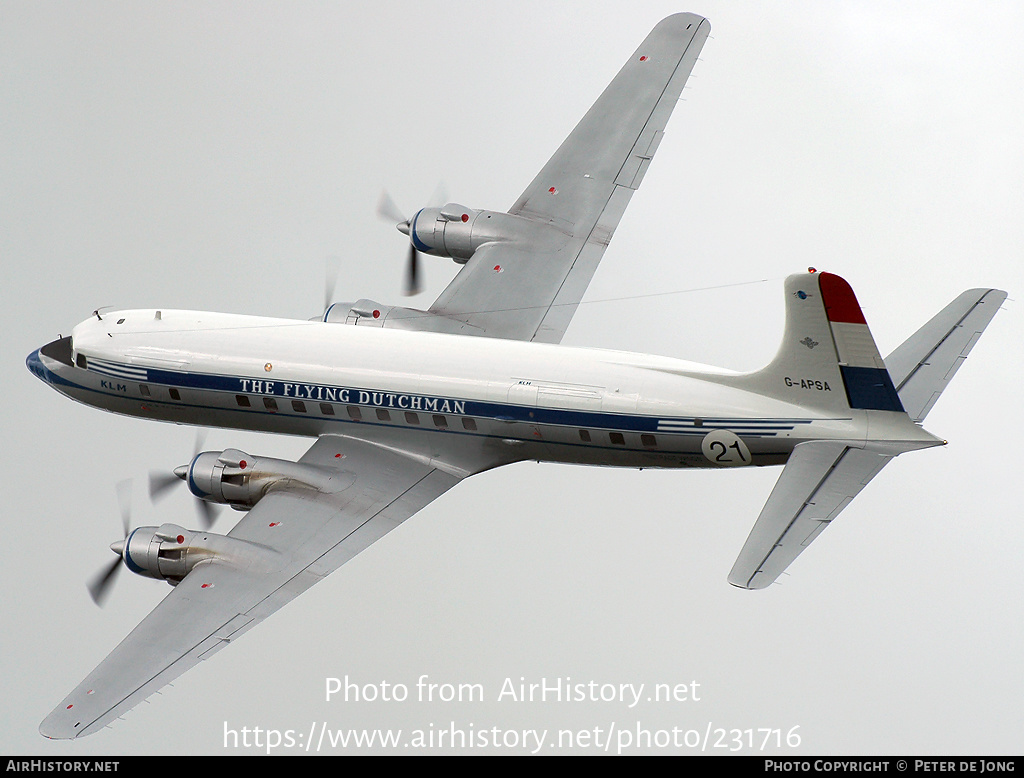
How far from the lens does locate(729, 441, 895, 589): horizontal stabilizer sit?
30.3 meters

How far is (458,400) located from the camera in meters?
36.4

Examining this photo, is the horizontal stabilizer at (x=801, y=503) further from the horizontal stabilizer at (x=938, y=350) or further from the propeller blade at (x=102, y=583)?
the propeller blade at (x=102, y=583)

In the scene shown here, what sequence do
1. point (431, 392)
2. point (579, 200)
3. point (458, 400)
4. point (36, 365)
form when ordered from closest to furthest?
point (458, 400) < point (431, 392) < point (36, 365) < point (579, 200)

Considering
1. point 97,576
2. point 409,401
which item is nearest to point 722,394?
point 409,401

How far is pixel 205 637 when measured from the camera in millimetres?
33281

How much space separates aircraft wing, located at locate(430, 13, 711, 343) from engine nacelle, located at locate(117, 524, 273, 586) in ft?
27.0

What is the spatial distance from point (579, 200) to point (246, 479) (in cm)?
1145

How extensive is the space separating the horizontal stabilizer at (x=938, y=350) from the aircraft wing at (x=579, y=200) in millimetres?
9074

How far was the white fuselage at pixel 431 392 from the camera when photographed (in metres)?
35.1

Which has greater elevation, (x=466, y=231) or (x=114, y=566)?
(x=466, y=231)

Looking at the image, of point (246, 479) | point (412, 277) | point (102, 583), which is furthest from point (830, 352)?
point (102, 583)

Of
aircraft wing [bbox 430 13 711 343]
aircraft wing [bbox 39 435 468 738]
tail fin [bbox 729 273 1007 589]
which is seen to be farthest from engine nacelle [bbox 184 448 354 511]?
tail fin [bbox 729 273 1007 589]

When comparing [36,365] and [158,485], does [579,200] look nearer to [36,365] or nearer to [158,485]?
[158,485]

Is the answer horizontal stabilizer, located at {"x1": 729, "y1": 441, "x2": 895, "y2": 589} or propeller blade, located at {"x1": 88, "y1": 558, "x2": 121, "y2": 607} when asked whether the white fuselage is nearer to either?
horizontal stabilizer, located at {"x1": 729, "y1": 441, "x2": 895, "y2": 589}
